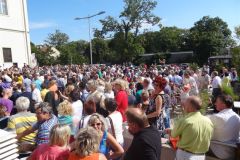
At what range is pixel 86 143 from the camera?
317 centimetres

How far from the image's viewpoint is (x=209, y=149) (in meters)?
4.70

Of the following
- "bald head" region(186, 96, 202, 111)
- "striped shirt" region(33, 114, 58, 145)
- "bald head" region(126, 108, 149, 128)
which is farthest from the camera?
"striped shirt" region(33, 114, 58, 145)

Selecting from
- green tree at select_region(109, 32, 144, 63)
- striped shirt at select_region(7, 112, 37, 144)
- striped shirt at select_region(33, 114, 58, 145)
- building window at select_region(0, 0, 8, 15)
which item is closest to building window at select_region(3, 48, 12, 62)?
building window at select_region(0, 0, 8, 15)

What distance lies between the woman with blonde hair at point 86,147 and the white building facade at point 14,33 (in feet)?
96.5

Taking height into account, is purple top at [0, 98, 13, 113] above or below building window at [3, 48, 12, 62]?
below

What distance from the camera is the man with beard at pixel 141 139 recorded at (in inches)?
138

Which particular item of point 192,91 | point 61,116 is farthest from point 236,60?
point 61,116

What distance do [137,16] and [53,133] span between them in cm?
5657

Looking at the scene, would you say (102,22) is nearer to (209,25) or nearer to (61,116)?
(209,25)

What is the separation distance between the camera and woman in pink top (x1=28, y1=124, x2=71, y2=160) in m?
3.44

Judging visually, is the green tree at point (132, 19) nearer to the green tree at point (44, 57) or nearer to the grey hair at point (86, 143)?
the green tree at point (44, 57)

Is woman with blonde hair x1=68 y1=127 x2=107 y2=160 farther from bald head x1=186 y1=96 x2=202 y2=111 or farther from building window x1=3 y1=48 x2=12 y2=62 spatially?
building window x1=3 y1=48 x2=12 y2=62

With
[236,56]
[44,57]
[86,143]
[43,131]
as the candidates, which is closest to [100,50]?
[44,57]

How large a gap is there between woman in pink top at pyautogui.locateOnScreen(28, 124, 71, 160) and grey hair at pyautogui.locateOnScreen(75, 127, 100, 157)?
0.37 m
